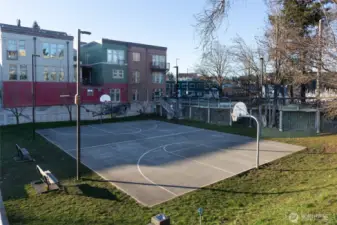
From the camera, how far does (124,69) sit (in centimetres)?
3272

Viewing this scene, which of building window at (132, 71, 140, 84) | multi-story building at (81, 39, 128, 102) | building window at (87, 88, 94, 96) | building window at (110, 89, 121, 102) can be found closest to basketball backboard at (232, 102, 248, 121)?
building window at (87, 88, 94, 96)

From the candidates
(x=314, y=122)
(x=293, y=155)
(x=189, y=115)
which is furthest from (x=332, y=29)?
(x=189, y=115)

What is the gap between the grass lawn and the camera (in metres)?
6.28

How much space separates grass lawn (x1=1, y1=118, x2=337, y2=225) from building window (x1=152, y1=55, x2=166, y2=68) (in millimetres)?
24772

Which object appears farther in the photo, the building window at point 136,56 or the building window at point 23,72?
the building window at point 136,56

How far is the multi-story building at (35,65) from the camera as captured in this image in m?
24.3

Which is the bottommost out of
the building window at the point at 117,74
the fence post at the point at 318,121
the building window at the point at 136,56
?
the fence post at the point at 318,121

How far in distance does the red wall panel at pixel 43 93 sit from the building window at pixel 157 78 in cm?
712

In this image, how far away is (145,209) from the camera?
7215mm

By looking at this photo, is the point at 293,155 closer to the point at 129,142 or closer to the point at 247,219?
the point at 247,219

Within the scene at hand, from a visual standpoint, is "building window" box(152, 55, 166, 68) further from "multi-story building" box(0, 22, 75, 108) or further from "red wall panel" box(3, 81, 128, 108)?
"multi-story building" box(0, 22, 75, 108)

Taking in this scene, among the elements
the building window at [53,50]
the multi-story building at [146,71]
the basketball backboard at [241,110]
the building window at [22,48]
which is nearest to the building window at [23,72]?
the building window at [22,48]

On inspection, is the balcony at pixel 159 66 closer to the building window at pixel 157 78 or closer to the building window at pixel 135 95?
the building window at pixel 157 78

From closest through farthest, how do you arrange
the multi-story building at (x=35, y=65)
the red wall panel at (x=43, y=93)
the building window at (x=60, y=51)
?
the multi-story building at (x=35, y=65), the red wall panel at (x=43, y=93), the building window at (x=60, y=51)
